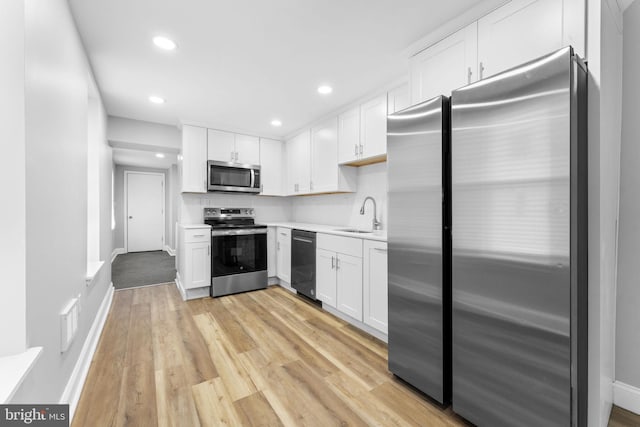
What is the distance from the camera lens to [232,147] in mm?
4168

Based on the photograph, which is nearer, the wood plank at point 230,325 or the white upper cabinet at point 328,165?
the wood plank at point 230,325

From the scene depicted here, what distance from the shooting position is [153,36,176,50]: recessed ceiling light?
2023mm

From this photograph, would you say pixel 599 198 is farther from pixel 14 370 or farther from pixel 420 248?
pixel 14 370

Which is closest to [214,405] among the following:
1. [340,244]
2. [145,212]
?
[340,244]

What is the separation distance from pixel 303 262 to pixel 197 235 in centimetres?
144

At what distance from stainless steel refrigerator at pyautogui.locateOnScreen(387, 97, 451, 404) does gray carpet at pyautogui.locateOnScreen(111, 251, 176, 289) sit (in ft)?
13.5

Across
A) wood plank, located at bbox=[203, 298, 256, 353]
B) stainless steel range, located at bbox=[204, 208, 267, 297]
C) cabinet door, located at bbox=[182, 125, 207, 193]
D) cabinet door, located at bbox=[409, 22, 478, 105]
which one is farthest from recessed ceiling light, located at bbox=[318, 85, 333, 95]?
wood plank, located at bbox=[203, 298, 256, 353]

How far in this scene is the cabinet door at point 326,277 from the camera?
118 inches

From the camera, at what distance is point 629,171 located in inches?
63.4

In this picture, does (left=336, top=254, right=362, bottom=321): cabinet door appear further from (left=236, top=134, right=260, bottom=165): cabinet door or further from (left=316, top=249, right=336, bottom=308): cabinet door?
(left=236, top=134, right=260, bottom=165): cabinet door

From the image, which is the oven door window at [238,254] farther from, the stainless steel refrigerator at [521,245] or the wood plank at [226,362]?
the stainless steel refrigerator at [521,245]

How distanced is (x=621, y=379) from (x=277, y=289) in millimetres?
3403

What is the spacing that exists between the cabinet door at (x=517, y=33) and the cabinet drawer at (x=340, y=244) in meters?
1.67

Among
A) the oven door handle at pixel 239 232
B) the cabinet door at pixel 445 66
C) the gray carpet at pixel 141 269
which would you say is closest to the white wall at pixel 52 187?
the oven door handle at pixel 239 232
